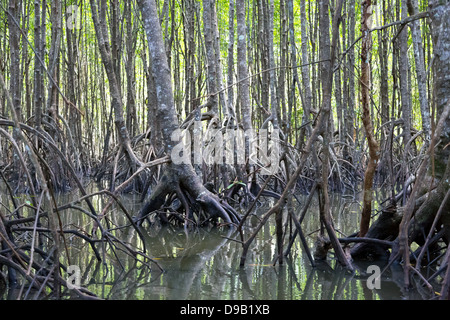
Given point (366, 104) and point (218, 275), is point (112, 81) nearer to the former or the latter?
point (218, 275)

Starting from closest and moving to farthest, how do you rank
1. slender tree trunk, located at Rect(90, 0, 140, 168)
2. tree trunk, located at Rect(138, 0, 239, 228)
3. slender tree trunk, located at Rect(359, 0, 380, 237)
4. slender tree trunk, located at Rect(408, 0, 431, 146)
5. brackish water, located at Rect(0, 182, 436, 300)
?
brackish water, located at Rect(0, 182, 436, 300) < slender tree trunk, located at Rect(359, 0, 380, 237) < tree trunk, located at Rect(138, 0, 239, 228) < slender tree trunk, located at Rect(90, 0, 140, 168) < slender tree trunk, located at Rect(408, 0, 431, 146)

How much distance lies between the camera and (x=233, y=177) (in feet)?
20.0

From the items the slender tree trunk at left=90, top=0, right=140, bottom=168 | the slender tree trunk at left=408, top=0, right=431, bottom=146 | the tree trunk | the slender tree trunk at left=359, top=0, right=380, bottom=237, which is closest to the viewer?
the slender tree trunk at left=359, top=0, right=380, bottom=237

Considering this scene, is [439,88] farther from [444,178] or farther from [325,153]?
[325,153]

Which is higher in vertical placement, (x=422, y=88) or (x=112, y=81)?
(x=112, y=81)

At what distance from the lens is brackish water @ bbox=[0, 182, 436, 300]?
8.36 ft

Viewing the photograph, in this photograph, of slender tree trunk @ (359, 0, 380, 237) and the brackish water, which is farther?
slender tree trunk @ (359, 0, 380, 237)

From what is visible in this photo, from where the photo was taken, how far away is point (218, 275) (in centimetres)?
293

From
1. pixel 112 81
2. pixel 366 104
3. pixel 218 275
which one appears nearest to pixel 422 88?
pixel 366 104

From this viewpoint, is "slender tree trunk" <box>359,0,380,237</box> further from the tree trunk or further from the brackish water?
the tree trunk

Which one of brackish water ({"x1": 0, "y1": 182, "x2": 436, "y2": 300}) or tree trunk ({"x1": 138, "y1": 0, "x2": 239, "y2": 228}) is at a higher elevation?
tree trunk ({"x1": 138, "y1": 0, "x2": 239, "y2": 228})

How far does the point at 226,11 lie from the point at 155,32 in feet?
24.4

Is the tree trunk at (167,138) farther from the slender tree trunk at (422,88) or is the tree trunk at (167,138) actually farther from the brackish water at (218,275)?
the slender tree trunk at (422,88)

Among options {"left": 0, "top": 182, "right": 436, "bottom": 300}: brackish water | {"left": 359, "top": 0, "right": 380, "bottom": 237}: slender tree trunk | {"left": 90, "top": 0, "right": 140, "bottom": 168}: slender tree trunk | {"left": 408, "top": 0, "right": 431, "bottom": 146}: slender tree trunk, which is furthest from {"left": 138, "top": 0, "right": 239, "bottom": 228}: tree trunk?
{"left": 408, "top": 0, "right": 431, "bottom": 146}: slender tree trunk
